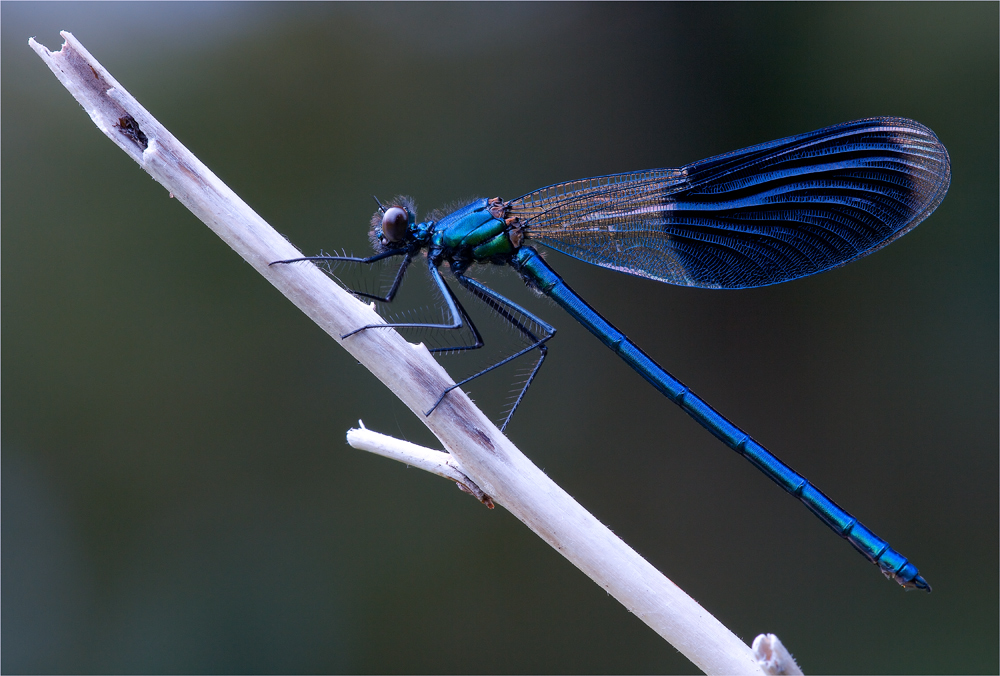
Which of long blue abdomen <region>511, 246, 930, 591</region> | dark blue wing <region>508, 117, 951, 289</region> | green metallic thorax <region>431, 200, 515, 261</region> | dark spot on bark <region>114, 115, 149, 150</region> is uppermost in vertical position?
dark blue wing <region>508, 117, 951, 289</region>

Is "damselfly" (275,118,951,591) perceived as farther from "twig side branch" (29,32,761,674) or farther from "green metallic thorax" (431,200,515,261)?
"twig side branch" (29,32,761,674)

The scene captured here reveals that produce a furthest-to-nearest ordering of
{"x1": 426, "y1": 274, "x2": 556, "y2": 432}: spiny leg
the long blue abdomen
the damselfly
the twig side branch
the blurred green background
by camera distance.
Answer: the blurred green background, {"x1": 426, "y1": 274, "x2": 556, "y2": 432}: spiny leg, the damselfly, the long blue abdomen, the twig side branch

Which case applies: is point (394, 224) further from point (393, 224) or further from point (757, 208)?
point (757, 208)

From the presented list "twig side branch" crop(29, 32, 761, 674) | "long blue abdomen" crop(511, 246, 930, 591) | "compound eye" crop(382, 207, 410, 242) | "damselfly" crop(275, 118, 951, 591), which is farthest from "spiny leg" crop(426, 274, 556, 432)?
"twig side branch" crop(29, 32, 761, 674)

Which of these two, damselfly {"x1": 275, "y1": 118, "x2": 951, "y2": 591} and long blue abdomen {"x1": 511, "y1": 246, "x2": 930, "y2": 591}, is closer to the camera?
long blue abdomen {"x1": 511, "y1": 246, "x2": 930, "y2": 591}

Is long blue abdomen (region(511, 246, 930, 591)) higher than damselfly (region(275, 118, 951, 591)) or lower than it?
lower

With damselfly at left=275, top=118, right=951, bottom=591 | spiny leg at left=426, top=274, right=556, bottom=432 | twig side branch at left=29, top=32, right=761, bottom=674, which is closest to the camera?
twig side branch at left=29, top=32, right=761, bottom=674

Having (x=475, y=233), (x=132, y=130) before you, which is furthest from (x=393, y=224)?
(x=132, y=130)

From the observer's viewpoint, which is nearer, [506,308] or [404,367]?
[404,367]

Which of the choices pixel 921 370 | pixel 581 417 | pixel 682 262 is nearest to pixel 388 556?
pixel 581 417
